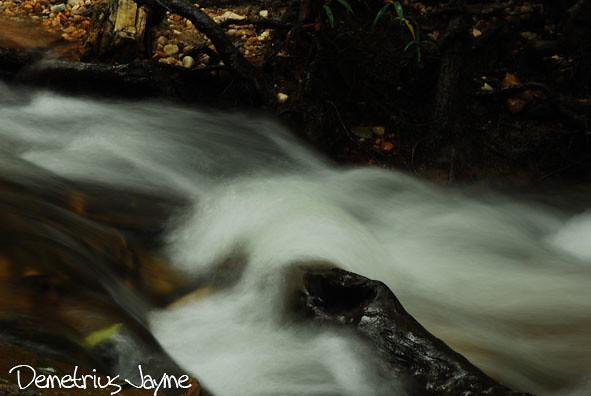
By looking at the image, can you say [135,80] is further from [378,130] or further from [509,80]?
[509,80]

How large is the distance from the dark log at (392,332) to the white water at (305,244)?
81mm

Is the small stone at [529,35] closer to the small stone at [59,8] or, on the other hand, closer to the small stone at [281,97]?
the small stone at [281,97]

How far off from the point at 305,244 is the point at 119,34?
9.38ft

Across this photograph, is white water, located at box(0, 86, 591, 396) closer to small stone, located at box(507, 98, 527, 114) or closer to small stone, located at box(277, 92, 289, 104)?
small stone, located at box(277, 92, 289, 104)

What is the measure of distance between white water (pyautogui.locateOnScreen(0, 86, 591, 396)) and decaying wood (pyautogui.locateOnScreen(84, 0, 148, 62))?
601mm

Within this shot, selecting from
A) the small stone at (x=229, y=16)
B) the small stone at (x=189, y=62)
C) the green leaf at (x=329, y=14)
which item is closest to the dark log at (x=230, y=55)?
the small stone at (x=189, y=62)

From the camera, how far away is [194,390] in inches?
77.6

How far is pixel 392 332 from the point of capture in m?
2.37

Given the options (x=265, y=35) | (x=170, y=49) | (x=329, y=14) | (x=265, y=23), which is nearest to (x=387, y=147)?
(x=329, y=14)

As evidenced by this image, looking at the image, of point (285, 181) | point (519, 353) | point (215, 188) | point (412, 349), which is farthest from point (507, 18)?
point (412, 349)

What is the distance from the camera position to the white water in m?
2.55

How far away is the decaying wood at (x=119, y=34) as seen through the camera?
5109mm
